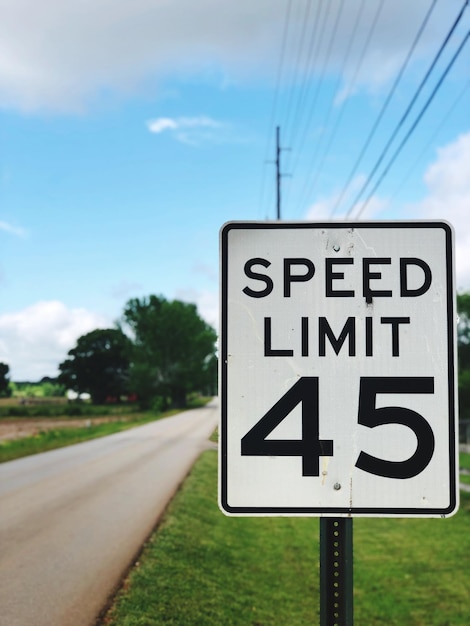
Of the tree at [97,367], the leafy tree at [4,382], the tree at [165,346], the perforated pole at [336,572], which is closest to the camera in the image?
the perforated pole at [336,572]

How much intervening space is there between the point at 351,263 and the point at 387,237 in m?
0.13

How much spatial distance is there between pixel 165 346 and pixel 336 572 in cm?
9687

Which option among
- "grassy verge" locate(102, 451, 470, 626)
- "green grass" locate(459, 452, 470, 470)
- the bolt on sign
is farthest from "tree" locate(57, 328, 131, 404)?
the bolt on sign

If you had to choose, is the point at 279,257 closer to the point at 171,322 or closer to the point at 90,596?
the point at 90,596

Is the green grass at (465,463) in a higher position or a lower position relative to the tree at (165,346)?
lower

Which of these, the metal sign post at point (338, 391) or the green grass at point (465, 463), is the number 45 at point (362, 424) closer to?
the metal sign post at point (338, 391)

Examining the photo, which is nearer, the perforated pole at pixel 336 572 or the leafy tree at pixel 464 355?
the perforated pole at pixel 336 572

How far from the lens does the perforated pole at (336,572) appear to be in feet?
6.49

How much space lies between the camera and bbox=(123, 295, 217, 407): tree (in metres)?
96.8

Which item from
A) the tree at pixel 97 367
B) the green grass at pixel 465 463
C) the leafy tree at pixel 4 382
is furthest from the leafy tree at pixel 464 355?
the tree at pixel 97 367

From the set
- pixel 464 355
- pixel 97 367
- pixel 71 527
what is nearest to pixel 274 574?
pixel 71 527

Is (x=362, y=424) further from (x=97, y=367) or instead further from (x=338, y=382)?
(x=97, y=367)

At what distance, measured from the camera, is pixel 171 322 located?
3826 inches

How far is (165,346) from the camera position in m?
98.4
